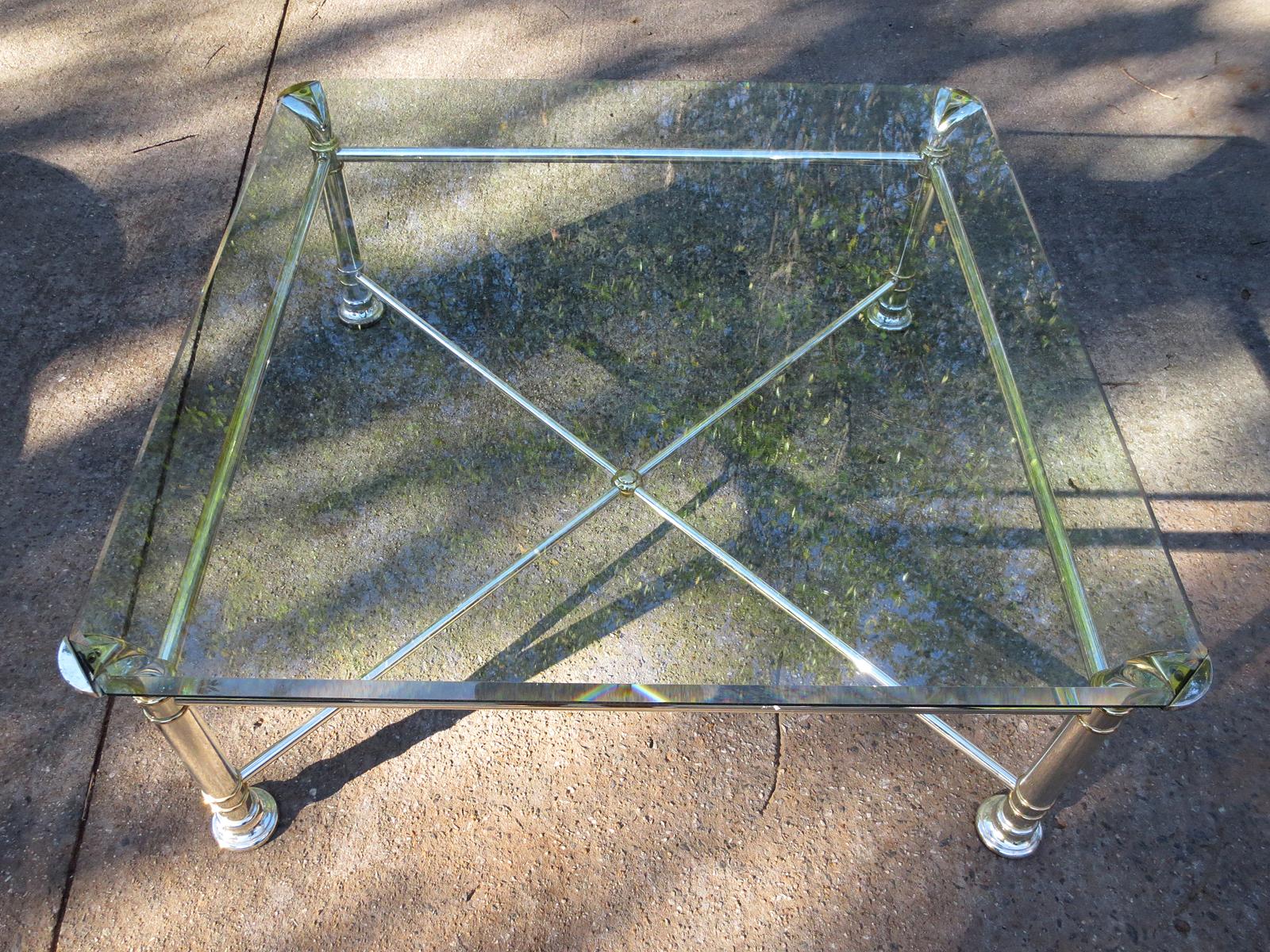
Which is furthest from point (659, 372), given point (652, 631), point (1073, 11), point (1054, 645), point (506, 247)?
point (1073, 11)

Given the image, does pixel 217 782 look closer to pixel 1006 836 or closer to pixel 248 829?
pixel 248 829

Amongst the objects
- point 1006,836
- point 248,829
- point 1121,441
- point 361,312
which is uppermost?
point 361,312

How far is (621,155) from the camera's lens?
106cm

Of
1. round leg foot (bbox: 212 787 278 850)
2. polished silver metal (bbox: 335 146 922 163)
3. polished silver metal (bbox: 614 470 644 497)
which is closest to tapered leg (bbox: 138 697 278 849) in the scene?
round leg foot (bbox: 212 787 278 850)

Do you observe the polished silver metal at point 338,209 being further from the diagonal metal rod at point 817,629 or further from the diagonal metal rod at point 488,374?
the diagonal metal rod at point 817,629

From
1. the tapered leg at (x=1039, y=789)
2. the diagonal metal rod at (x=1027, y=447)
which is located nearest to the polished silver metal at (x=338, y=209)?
the diagonal metal rod at (x=1027, y=447)

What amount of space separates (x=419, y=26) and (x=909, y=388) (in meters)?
1.22

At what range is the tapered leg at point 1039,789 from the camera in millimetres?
726

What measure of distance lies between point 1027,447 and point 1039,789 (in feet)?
0.89

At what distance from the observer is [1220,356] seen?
1262 millimetres

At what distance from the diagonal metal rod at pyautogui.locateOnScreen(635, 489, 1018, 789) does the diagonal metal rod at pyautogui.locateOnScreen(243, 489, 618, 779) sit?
57 mm

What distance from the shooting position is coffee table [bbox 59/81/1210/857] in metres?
0.70

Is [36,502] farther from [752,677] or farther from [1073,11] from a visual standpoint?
[1073,11]

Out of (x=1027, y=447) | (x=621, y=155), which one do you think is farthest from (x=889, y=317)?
(x=621, y=155)
